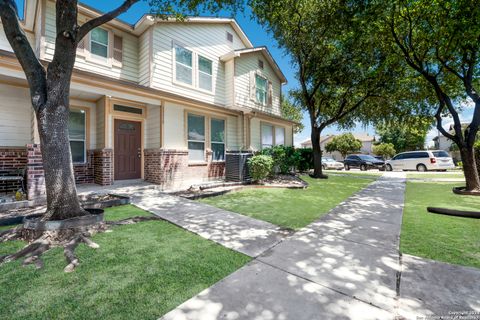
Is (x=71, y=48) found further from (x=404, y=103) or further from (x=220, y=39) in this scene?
(x=404, y=103)

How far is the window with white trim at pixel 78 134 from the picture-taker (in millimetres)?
8148

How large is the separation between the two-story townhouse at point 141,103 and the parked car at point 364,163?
14.9m

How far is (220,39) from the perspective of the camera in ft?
39.7

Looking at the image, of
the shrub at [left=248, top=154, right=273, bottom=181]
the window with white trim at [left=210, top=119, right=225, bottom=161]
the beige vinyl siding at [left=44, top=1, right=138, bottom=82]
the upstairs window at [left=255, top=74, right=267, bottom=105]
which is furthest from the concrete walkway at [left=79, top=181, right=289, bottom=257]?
the upstairs window at [left=255, top=74, right=267, bottom=105]

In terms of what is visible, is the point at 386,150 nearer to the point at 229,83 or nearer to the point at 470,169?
the point at 470,169

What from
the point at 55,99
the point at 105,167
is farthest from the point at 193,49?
the point at 55,99

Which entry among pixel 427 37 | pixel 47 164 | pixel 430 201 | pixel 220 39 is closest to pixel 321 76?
pixel 427 37

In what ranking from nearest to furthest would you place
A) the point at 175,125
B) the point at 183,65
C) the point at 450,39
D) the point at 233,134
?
the point at 450,39, the point at 175,125, the point at 183,65, the point at 233,134

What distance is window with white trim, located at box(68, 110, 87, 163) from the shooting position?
815 centimetres

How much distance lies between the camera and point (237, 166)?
32.9ft

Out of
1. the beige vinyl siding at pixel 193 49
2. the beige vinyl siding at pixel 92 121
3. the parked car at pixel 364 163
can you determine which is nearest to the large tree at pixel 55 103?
the beige vinyl siding at pixel 92 121

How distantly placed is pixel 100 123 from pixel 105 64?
8.10ft

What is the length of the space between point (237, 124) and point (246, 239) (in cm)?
897

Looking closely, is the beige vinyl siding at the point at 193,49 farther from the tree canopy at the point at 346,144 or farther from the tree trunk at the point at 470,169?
the tree canopy at the point at 346,144
